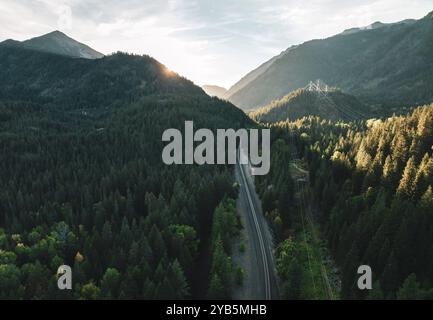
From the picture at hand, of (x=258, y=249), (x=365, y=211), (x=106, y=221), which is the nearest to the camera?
(x=365, y=211)

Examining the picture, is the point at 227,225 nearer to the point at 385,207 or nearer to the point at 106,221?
the point at 106,221

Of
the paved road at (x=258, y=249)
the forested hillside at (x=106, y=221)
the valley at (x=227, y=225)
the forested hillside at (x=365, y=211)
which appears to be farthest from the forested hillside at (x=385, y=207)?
the forested hillside at (x=106, y=221)

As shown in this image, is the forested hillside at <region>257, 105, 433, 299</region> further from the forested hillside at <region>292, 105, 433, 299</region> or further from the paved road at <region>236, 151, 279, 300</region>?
the paved road at <region>236, 151, 279, 300</region>

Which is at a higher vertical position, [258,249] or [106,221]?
[106,221]

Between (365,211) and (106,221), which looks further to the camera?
(106,221)

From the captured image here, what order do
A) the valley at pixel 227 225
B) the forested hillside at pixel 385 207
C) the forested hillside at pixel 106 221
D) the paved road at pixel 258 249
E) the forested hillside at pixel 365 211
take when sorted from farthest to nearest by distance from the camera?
the paved road at pixel 258 249
the forested hillside at pixel 106 221
the valley at pixel 227 225
the forested hillside at pixel 365 211
the forested hillside at pixel 385 207

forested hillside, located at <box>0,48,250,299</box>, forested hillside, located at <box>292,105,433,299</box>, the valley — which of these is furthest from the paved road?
forested hillside, located at <box>292,105,433,299</box>

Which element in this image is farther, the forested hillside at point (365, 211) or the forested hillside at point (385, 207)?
the forested hillside at point (365, 211)

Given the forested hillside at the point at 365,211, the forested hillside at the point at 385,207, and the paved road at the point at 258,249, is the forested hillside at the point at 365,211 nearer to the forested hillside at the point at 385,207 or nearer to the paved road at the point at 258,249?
the forested hillside at the point at 385,207

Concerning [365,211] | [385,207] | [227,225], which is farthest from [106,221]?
[385,207]
